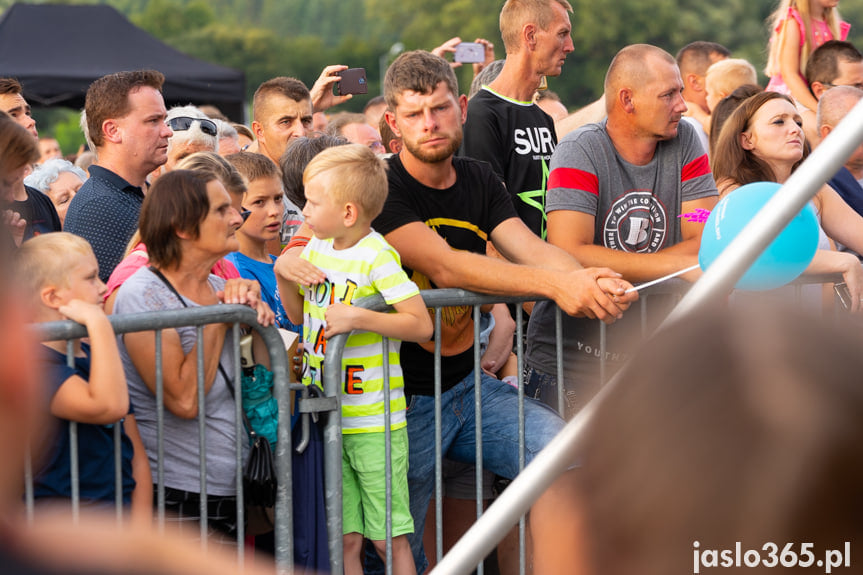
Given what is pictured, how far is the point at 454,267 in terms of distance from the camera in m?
4.00

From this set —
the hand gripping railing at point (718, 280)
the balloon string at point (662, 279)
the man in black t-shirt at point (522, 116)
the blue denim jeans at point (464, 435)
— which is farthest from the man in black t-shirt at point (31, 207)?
the hand gripping railing at point (718, 280)

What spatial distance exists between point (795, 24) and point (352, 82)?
3264 millimetres

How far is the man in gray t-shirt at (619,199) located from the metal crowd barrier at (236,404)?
1178mm

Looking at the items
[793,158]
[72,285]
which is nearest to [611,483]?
[72,285]

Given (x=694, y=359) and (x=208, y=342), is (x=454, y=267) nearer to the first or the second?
(x=208, y=342)

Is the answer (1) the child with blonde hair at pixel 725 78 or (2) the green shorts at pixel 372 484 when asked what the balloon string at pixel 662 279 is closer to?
(2) the green shorts at pixel 372 484

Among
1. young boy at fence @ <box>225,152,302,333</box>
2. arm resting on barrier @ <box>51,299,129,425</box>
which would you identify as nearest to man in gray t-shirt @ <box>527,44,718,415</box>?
young boy at fence @ <box>225,152,302,333</box>

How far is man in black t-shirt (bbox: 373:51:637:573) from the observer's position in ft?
13.2

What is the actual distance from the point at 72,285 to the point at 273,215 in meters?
1.29

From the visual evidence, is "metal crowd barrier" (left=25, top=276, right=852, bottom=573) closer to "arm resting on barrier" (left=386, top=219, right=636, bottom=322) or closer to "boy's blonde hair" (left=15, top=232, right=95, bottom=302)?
"arm resting on barrier" (left=386, top=219, right=636, bottom=322)

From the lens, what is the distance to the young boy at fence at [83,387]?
323 cm

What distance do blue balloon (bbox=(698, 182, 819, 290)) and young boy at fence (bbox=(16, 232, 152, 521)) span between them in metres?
1.87

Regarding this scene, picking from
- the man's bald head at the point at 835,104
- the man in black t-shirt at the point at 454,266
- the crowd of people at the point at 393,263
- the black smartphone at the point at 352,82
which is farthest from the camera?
the black smartphone at the point at 352,82

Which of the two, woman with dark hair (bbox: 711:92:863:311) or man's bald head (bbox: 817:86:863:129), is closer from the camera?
woman with dark hair (bbox: 711:92:863:311)
